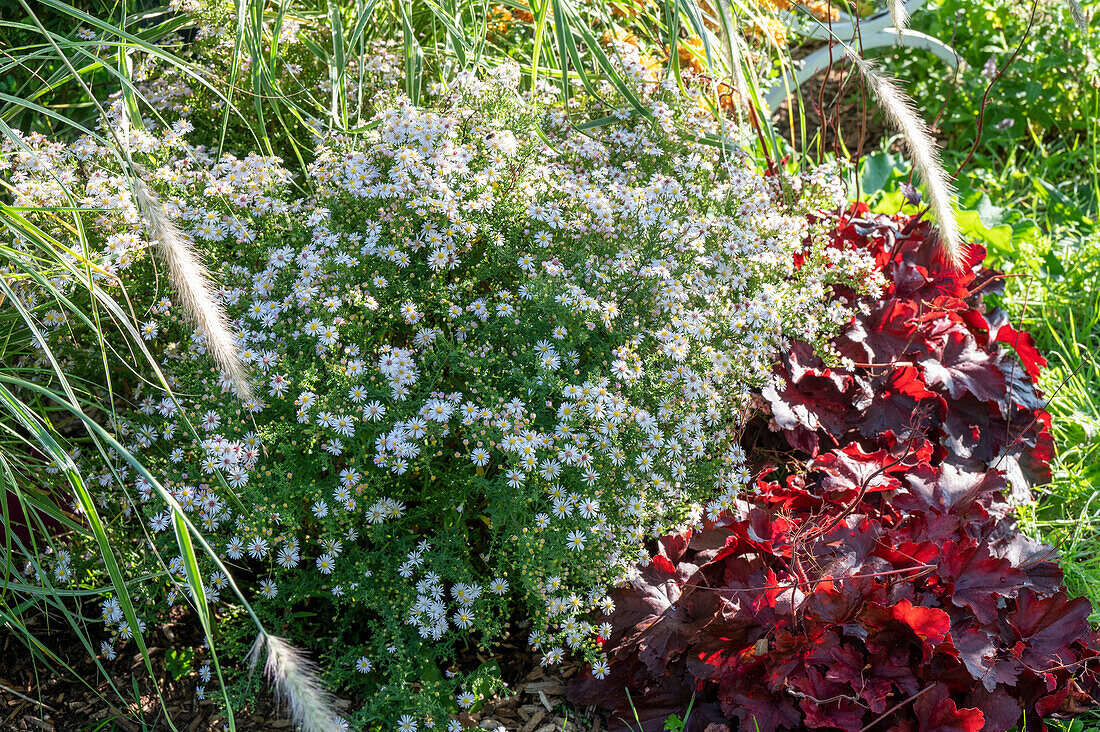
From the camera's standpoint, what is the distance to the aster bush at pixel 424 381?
207 centimetres

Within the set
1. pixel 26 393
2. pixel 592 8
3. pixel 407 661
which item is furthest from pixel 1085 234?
pixel 26 393

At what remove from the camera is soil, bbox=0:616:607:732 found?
230 centimetres

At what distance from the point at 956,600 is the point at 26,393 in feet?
8.81

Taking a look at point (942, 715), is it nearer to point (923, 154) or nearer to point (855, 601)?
point (855, 601)

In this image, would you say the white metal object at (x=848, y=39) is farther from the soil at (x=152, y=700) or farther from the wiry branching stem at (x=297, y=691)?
the wiry branching stem at (x=297, y=691)

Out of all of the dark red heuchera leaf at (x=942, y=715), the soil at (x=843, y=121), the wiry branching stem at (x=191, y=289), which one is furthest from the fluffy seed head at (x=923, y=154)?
the soil at (x=843, y=121)

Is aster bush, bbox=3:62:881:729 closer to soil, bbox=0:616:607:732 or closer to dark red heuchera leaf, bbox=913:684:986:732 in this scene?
→ soil, bbox=0:616:607:732

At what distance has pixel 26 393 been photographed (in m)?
2.65

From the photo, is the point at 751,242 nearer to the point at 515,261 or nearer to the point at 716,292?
the point at 716,292

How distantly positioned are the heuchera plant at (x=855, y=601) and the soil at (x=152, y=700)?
0.16 metres

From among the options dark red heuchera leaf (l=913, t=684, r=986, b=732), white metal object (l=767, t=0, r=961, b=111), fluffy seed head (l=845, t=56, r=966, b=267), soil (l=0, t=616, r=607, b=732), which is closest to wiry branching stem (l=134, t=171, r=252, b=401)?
soil (l=0, t=616, r=607, b=732)

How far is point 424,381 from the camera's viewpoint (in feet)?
7.42

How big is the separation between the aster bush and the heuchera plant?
151 mm

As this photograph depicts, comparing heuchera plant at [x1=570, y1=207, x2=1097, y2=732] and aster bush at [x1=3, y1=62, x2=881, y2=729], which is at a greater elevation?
aster bush at [x1=3, y1=62, x2=881, y2=729]
